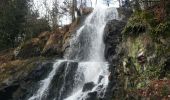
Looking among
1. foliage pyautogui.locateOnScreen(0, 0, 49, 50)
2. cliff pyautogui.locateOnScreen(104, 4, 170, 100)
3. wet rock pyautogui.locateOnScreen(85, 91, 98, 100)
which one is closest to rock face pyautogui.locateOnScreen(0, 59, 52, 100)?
wet rock pyautogui.locateOnScreen(85, 91, 98, 100)

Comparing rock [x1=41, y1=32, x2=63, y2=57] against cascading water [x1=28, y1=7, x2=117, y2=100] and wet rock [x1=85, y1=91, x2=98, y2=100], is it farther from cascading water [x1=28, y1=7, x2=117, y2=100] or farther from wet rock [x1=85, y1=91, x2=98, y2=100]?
wet rock [x1=85, y1=91, x2=98, y2=100]

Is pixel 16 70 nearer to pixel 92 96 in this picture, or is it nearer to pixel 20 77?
pixel 20 77

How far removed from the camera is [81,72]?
74.3ft

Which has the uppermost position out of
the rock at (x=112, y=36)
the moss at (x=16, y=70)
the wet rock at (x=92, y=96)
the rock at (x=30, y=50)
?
the rock at (x=112, y=36)

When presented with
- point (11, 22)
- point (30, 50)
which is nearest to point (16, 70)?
point (30, 50)

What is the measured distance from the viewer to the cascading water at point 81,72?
64.6 ft

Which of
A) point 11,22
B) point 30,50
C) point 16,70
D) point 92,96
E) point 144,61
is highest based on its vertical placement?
point 11,22

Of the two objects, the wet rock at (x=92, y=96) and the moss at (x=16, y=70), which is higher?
the moss at (x=16, y=70)

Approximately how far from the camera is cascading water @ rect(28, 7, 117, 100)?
1969cm

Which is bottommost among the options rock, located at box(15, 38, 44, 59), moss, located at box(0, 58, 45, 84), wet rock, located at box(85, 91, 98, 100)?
wet rock, located at box(85, 91, 98, 100)

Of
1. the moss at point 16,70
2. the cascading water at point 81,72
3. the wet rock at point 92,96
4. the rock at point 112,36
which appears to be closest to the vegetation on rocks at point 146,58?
the wet rock at point 92,96

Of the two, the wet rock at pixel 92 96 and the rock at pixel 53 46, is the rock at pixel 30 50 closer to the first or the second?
the rock at pixel 53 46

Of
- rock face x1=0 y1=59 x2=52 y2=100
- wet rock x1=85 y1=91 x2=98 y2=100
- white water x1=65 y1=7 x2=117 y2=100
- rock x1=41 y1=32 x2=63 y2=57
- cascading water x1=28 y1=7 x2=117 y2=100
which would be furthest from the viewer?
rock x1=41 y1=32 x2=63 y2=57

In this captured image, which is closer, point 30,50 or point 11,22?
point 30,50
